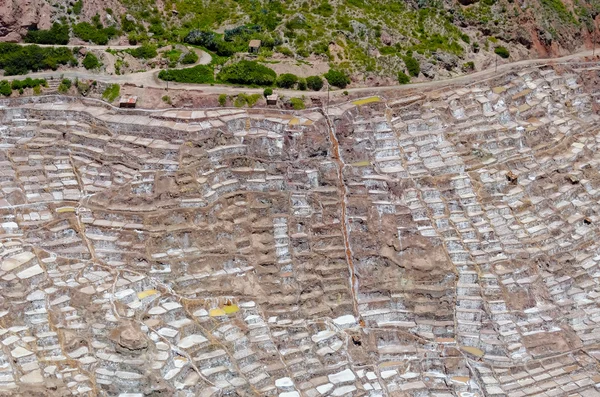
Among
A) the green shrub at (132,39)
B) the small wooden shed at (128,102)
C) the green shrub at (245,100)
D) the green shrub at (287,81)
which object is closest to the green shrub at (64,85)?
the small wooden shed at (128,102)

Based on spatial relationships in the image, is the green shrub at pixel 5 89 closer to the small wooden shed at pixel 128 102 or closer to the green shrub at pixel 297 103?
the small wooden shed at pixel 128 102

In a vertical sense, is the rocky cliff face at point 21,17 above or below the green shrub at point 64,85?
above

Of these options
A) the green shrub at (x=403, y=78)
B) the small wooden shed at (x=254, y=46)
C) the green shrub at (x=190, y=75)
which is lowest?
the green shrub at (x=403, y=78)

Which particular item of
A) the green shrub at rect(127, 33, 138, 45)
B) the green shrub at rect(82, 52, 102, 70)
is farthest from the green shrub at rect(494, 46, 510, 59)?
the green shrub at rect(82, 52, 102, 70)

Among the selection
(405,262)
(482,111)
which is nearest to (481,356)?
(405,262)

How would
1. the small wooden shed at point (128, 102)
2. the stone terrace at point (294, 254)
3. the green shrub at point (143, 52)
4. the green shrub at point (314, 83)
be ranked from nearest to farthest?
1. the stone terrace at point (294, 254)
2. the small wooden shed at point (128, 102)
3. the green shrub at point (314, 83)
4. the green shrub at point (143, 52)

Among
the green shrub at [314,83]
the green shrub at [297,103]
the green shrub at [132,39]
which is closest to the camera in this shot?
the green shrub at [297,103]
